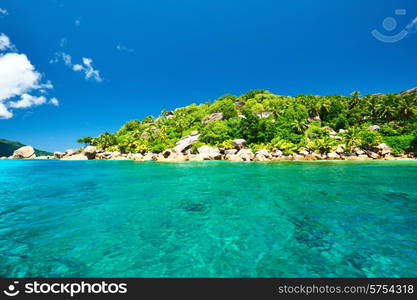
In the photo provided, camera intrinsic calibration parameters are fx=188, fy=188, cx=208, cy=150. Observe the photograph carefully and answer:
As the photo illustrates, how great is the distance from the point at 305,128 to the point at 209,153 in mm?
31453

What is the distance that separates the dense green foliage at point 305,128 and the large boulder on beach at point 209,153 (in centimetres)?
465

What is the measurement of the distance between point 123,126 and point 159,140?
136 feet

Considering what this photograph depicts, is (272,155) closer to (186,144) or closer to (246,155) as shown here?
(246,155)

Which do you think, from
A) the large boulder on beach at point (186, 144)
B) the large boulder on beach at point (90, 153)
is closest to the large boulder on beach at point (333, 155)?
the large boulder on beach at point (186, 144)

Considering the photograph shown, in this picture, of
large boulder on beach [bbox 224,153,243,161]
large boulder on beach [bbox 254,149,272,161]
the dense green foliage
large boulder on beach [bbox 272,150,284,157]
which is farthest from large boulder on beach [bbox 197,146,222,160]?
large boulder on beach [bbox 272,150,284,157]

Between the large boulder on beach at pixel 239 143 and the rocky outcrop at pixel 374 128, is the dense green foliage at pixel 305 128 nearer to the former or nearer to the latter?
the rocky outcrop at pixel 374 128

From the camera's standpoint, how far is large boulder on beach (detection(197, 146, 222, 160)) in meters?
50.2

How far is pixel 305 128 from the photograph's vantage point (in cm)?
5841

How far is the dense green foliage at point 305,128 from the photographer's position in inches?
1864

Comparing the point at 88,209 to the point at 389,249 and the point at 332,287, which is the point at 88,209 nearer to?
the point at 332,287

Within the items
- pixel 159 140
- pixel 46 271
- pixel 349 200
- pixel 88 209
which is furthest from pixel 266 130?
pixel 46 271

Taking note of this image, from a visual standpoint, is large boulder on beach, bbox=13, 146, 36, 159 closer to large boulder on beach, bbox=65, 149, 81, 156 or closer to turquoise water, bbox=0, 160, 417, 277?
large boulder on beach, bbox=65, 149, 81, 156

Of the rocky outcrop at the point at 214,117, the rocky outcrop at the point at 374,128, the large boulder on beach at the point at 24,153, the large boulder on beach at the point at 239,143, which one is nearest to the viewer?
the rocky outcrop at the point at 374,128

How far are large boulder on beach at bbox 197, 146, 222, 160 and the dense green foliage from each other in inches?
183
